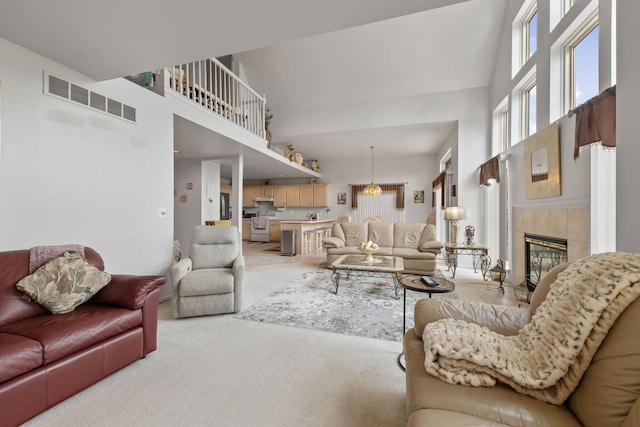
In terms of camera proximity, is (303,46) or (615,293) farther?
(303,46)

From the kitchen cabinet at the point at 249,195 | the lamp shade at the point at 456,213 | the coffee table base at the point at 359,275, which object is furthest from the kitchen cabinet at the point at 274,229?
the lamp shade at the point at 456,213

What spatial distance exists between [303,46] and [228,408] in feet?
19.4

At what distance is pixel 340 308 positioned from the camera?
3.05 meters

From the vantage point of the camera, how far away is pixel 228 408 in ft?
4.99

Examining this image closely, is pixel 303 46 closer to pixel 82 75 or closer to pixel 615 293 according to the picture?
pixel 82 75

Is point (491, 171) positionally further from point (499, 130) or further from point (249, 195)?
point (249, 195)

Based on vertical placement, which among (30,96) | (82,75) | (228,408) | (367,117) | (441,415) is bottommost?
(228,408)

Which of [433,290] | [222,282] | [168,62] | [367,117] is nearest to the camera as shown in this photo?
[433,290]

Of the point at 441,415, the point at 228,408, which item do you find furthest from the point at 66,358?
the point at 441,415

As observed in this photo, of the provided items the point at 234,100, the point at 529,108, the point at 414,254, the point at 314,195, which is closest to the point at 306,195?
the point at 314,195

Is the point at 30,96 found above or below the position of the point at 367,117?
below

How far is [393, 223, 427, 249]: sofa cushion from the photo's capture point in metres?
5.05

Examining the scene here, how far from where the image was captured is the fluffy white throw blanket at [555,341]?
3.05 ft

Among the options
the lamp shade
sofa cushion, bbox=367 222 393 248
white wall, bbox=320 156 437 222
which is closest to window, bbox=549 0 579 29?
the lamp shade
